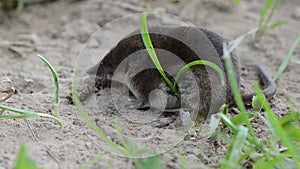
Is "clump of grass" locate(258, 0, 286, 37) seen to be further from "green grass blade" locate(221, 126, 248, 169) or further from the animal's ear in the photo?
"green grass blade" locate(221, 126, 248, 169)

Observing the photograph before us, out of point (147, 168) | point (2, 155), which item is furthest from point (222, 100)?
point (2, 155)

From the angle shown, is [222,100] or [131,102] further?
[131,102]

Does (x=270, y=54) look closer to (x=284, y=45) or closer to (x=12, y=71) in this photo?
(x=284, y=45)

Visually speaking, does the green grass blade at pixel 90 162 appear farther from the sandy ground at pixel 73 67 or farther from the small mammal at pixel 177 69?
the small mammal at pixel 177 69

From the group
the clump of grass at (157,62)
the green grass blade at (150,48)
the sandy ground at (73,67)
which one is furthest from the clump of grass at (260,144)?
the green grass blade at (150,48)

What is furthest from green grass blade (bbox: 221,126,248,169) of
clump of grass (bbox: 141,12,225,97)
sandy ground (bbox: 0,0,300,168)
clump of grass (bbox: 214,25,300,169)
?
clump of grass (bbox: 141,12,225,97)
